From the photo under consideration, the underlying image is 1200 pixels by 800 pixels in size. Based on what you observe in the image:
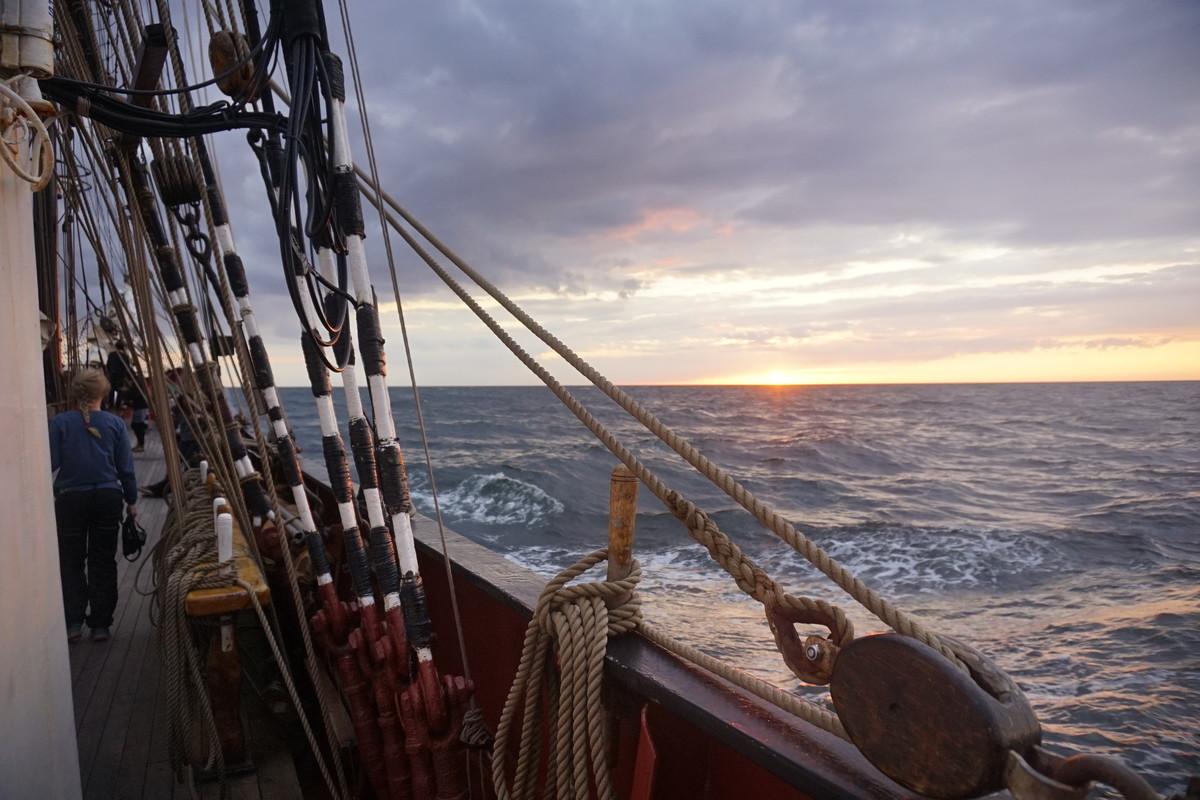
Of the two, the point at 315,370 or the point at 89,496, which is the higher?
the point at 315,370

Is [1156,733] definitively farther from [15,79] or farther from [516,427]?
[516,427]

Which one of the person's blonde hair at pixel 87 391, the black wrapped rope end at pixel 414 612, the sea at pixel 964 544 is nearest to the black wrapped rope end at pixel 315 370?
the black wrapped rope end at pixel 414 612

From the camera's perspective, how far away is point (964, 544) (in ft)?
30.6

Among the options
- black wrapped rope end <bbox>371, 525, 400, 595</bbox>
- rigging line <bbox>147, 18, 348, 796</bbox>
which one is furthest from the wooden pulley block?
rigging line <bbox>147, 18, 348, 796</bbox>

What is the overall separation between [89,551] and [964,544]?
30.5 feet

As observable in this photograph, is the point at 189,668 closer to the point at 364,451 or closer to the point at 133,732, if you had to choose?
the point at 133,732

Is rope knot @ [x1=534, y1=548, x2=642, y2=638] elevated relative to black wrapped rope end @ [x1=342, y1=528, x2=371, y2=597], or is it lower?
elevated

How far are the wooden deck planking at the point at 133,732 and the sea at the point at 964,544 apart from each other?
1.64 m

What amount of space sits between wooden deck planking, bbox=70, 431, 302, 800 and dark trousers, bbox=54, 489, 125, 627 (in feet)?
0.54

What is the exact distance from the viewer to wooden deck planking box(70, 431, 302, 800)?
7.55 feet

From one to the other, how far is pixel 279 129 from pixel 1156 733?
553cm

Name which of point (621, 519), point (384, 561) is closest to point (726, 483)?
point (621, 519)

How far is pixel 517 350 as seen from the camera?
184 cm

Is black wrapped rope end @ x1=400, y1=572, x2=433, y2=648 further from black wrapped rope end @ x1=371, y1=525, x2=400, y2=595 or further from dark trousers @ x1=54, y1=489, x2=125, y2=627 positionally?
dark trousers @ x1=54, y1=489, x2=125, y2=627
